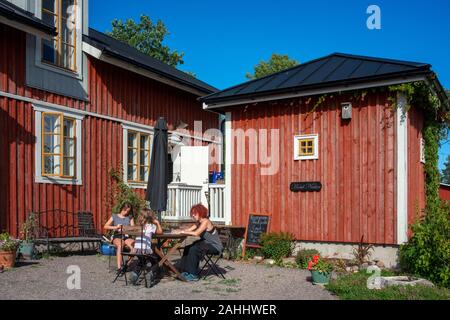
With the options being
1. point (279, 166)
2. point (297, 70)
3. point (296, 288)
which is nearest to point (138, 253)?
point (296, 288)

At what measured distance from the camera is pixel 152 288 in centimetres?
753

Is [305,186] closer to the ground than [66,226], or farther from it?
farther from it

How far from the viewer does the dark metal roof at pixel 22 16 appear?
9914mm

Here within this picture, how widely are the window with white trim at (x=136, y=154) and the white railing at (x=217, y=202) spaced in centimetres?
246

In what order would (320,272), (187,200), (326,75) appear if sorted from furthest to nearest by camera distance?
(187,200)
(326,75)
(320,272)

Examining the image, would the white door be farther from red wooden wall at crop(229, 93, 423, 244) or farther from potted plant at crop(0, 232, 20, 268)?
potted plant at crop(0, 232, 20, 268)

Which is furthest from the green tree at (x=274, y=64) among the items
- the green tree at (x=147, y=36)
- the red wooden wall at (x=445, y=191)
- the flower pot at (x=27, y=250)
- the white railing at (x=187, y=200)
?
the flower pot at (x=27, y=250)

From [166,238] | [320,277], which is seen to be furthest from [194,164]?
[320,277]

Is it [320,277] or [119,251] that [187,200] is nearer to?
[119,251]

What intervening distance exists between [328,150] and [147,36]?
29.1m

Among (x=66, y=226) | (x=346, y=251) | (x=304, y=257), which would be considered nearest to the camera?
(x=304, y=257)

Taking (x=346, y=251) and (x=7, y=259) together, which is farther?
(x=346, y=251)

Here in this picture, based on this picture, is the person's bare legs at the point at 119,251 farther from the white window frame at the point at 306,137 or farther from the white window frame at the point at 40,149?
the white window frame at the point at 306,137

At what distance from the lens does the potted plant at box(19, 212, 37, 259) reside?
9961 millimetres
